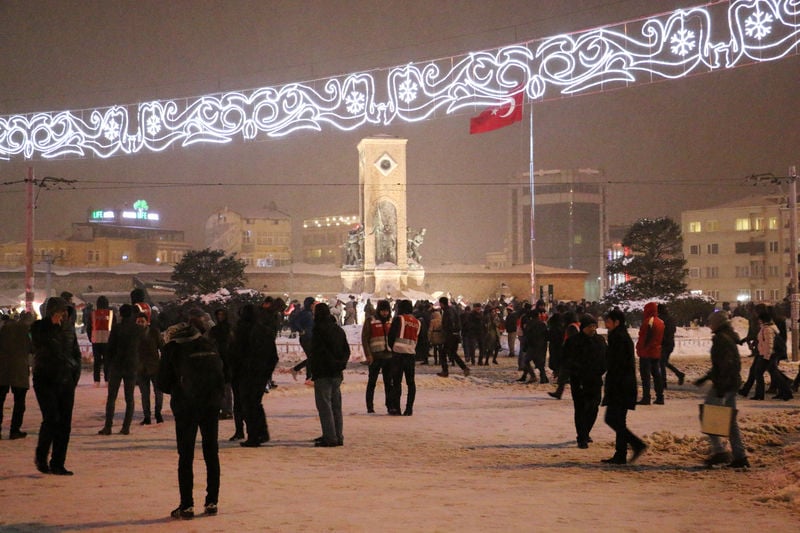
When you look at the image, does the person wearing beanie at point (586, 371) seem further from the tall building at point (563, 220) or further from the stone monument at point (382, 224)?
the tall building at point (563, 220)

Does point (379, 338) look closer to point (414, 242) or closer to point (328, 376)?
point (328, 376)

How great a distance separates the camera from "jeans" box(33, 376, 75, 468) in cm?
871

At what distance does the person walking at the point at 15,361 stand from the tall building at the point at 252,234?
285 feet

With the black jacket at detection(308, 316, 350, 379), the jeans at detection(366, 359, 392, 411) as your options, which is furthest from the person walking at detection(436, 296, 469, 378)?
the black jacket at detection(308, 316, 350, 379)

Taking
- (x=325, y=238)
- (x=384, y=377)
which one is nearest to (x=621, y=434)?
(x=384, y=377)

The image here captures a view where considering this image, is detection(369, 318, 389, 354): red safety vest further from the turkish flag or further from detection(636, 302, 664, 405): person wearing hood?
the turkish flag

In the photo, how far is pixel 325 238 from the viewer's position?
375ft

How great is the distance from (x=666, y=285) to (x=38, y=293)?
3634cm

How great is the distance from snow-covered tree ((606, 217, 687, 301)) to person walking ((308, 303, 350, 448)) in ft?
121

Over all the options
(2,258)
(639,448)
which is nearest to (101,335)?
(639,448)

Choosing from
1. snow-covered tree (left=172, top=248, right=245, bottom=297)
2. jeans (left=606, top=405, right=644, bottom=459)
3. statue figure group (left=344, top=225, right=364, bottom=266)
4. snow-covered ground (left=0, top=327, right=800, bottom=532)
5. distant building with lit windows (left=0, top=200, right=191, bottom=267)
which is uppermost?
distant building with lit windows (left=0, top=200, right=191, bottom=267)

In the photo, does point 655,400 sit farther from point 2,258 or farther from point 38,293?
point 2,258

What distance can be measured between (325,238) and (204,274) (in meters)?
65.7

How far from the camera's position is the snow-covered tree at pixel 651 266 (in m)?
47.1
